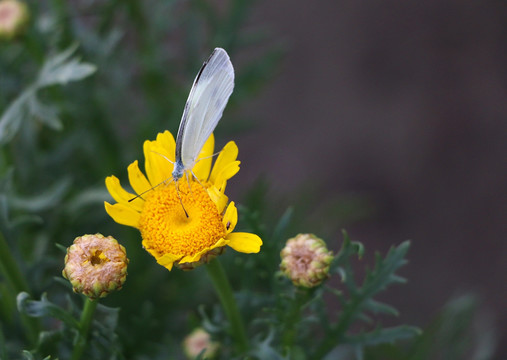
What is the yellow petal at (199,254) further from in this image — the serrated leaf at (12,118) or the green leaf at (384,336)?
the serrated leaf at (12,118)

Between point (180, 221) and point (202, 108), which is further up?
point (202, 108)

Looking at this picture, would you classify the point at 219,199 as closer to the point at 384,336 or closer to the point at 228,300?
the point at 228,300

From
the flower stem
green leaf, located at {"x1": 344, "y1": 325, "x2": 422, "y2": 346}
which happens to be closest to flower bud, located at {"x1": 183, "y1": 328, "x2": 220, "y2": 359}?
the flower stem

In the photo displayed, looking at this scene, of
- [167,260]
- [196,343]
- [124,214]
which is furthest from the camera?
[196,343]

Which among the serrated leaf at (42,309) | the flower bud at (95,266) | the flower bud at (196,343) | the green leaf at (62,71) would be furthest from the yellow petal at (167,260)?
the green leaf at (62,71)

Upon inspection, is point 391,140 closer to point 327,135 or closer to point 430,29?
point 327,135

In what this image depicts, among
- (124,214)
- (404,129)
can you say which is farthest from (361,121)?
(124,214)
